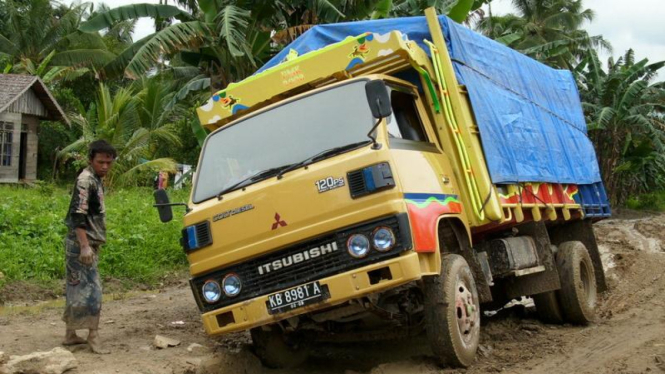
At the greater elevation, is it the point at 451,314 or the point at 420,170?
the point at 420,170

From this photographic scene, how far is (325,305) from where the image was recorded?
4906 millimetres

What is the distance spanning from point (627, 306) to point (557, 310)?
1.29 metres

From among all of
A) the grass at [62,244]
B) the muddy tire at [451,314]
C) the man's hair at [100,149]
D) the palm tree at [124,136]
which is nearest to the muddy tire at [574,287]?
the muddy tire at [451,314]

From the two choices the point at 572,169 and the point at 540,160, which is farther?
the point at 572,169

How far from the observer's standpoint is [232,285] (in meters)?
5.25

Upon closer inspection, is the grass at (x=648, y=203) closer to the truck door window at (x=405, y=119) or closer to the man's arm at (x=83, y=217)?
the truck door window at (x=405, y=119)

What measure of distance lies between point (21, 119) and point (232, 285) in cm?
1998

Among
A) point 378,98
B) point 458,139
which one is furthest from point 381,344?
point 378,98

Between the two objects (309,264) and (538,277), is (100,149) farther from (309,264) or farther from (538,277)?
(538,277)

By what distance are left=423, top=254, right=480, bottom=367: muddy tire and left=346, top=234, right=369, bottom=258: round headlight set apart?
2.13 ft

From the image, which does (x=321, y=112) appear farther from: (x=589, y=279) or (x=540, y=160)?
(x=589, y=279)

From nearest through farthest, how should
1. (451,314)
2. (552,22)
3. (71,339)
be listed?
(451,314)
(71,339)
(552,22)

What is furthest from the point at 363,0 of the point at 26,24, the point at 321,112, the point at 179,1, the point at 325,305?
the point at 26,24

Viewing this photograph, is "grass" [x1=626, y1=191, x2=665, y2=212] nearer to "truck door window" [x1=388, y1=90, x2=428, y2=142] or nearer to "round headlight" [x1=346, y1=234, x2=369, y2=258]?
"truck door window" [x1=388, y1=90, x2=428, y2=142]
